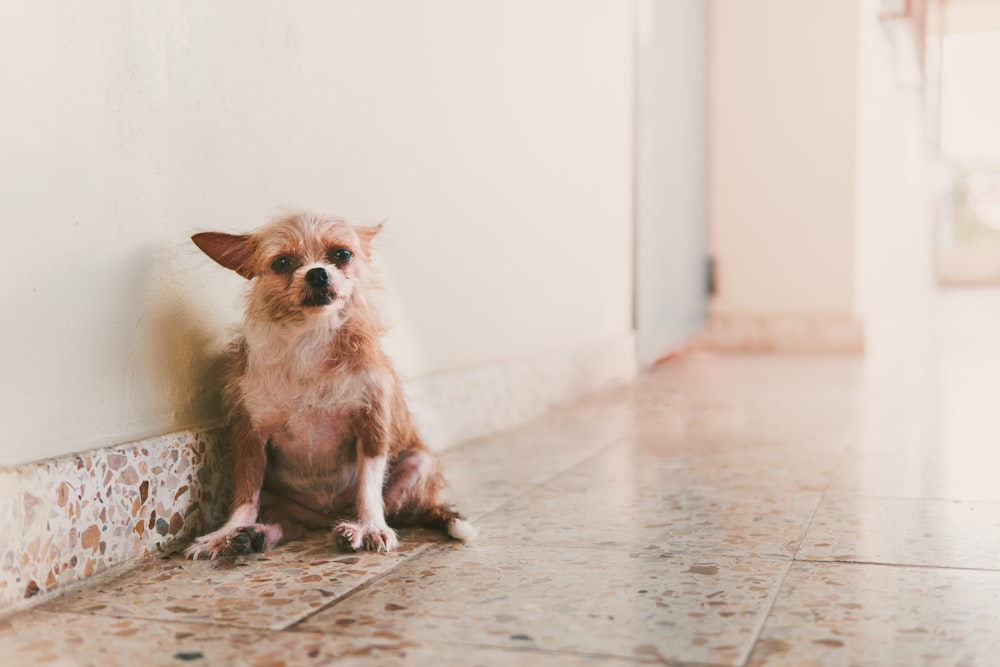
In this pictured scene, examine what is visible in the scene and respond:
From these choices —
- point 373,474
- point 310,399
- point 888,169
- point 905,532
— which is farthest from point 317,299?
point 888,169

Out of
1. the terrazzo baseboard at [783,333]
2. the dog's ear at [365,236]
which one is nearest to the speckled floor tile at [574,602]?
the dog's ear at [365,236]

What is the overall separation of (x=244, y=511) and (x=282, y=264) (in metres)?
0.39

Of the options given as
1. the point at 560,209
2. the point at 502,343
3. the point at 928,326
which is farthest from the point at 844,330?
the point at 502,343

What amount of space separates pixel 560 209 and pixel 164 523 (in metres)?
2.04

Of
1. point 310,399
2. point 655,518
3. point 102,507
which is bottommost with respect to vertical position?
point 655,518

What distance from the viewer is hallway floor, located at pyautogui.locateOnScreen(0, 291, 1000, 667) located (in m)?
1.21

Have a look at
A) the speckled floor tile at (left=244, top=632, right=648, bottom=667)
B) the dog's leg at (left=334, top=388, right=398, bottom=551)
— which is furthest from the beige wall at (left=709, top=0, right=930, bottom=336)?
the speckled floor tile at (left=244, top=632, right=648, bottom=667)

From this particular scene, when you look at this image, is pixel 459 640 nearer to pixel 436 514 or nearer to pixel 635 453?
pixel 436 514

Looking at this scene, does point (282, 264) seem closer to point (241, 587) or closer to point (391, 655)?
point (241, 587)

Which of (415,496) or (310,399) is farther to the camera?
(415,496)

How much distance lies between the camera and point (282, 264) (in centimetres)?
160

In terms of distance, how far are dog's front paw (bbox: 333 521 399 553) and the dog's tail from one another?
96mm

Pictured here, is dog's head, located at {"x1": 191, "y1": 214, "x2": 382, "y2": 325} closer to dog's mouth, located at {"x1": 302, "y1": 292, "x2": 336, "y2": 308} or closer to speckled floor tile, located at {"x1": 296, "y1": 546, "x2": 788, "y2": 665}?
dog's mouth, located at {"x1": 302, "y1": 292, "x2": 336, "y2": 308}

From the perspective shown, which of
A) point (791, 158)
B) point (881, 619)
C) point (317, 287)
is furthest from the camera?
point (791, 158)
